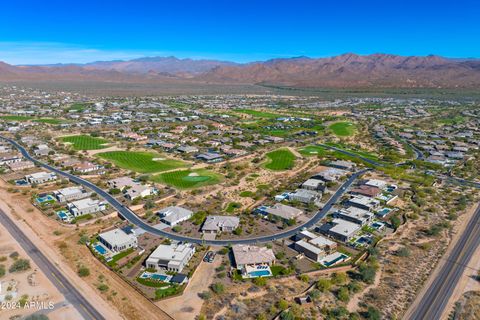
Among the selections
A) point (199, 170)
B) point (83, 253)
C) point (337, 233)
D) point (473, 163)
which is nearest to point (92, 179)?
point (199, 170)

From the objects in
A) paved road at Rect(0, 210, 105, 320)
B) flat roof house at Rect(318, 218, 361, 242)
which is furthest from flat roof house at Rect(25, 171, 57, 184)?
flat roof house at Rect(318, 218, 361, 242)

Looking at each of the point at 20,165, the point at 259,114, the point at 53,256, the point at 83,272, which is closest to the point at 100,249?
the point at 53,256

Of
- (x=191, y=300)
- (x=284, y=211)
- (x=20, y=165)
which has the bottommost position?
(x=191, y=300)

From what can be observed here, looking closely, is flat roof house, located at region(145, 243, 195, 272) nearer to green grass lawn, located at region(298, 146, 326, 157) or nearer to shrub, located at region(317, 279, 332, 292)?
shrub, located at region(317, 279, 332, 292)

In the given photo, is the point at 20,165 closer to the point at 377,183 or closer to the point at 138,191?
the point at 138,191

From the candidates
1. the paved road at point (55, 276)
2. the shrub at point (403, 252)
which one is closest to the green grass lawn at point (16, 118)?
the paved road at point (55, 276)
